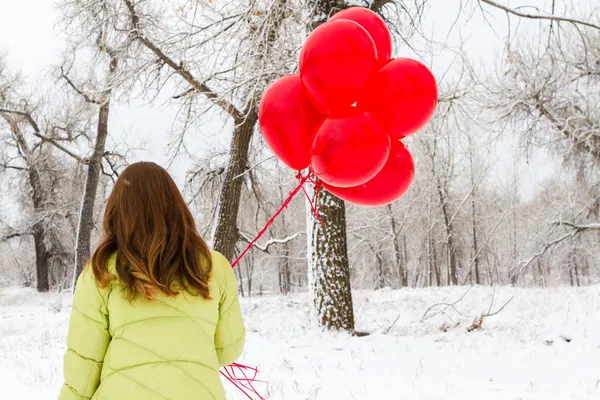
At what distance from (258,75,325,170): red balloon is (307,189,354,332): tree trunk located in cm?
455

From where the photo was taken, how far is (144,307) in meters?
1.80

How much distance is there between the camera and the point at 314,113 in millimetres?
2500

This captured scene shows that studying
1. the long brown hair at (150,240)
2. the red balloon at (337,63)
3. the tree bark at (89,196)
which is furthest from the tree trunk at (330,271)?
the tree bark at (89,196)

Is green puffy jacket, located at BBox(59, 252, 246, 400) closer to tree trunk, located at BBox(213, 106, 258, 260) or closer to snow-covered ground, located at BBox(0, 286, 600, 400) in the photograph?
snow-covered ground, located at BBox(0, 286, 600, 400)

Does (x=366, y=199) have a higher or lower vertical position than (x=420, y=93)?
lower

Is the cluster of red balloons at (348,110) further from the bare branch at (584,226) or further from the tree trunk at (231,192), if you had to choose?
the bare branch at (584,226)

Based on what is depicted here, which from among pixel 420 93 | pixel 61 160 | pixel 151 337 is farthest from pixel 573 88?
pixel 61 160

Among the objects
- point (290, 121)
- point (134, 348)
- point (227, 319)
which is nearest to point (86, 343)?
point (134, 348)

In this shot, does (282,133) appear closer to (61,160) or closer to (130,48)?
(130,48)

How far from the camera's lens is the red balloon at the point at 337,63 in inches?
90.1

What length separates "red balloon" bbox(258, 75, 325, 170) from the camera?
246 centimetres

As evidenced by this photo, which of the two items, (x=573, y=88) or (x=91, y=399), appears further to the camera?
(x=573, y=88)

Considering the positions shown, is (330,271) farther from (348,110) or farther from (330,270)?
(348,110)

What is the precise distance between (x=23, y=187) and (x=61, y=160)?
2.26m
